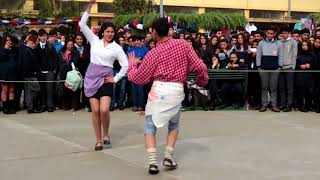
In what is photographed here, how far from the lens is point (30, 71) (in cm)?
1174

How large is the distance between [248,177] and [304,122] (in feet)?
15.0

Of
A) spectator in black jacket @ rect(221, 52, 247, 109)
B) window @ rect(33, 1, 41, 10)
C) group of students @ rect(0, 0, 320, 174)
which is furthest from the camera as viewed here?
window @ rect(33, 1, 41, 10)

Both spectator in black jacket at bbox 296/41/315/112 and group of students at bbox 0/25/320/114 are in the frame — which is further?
spectator in black jacket at bbox 296/41/315/112

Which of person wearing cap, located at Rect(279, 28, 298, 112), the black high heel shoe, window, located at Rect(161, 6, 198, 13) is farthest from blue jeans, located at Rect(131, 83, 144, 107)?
window, located at Rect(161, 6, 198, 13)

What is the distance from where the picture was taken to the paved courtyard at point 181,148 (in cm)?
673

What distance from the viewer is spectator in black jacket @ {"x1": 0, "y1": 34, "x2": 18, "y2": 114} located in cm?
1168

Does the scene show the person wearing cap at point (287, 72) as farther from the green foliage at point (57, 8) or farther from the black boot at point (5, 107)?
the green foliage at point (57, 8)

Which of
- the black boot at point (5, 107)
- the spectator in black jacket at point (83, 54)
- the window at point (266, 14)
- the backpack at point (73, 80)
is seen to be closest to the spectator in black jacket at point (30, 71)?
the black boot at point (5, 107)

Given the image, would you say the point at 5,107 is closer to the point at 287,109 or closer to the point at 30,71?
the point at 30,71

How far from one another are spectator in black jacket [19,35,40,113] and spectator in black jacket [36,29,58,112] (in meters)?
0.14

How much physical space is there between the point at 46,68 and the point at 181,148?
15.9ft

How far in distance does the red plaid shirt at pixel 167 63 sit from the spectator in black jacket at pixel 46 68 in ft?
18.7

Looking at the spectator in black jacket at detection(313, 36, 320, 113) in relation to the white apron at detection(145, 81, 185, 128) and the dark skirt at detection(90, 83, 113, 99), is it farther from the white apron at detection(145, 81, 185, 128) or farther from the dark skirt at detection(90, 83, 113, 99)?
the white apron at detection(145, 81, 185, 128)

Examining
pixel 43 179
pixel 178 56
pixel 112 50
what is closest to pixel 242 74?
pixel 112 50
